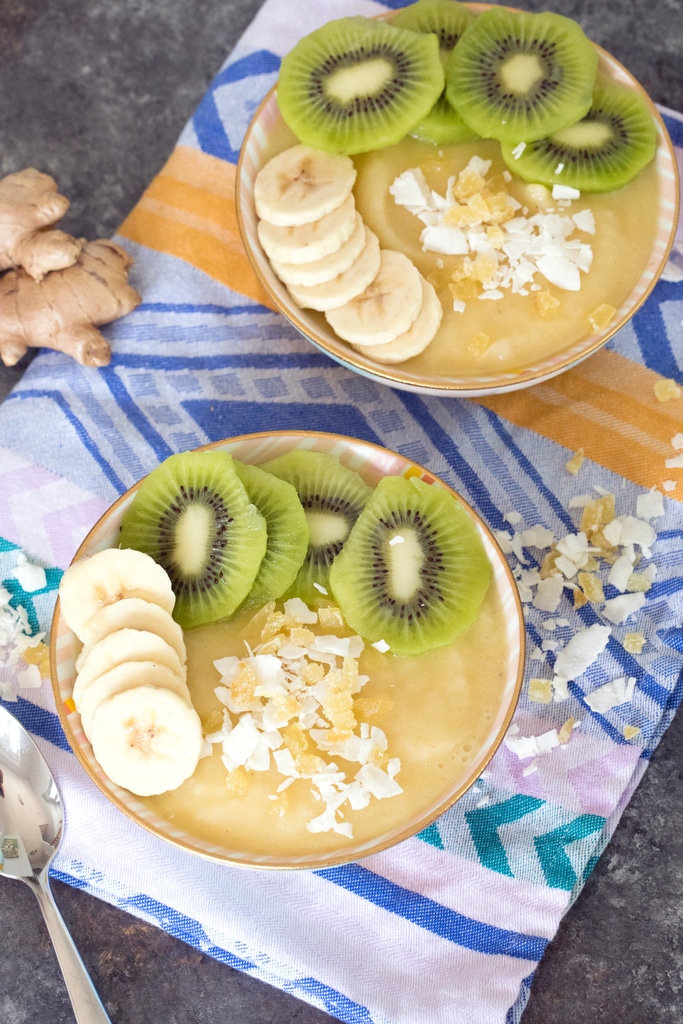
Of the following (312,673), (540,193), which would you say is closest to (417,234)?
(540,193)

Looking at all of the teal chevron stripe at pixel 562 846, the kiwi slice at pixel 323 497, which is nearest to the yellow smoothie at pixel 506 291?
the kiwi slice at pixel 323 497

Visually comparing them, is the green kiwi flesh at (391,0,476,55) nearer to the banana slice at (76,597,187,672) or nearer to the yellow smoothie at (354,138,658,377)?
the yellow smoothie at (354,138,658,377)

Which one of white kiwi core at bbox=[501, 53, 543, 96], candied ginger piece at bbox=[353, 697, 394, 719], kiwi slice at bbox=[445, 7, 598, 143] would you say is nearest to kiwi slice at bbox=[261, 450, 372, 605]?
candied ginger piece at bbox=[353, 697, 394, 719]

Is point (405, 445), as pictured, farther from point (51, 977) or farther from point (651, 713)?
point (51, 977)

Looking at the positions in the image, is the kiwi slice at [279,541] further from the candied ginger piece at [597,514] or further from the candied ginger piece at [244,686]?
the candied ginger piece at [597,514]

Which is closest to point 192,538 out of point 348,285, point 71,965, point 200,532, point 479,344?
point 200,532

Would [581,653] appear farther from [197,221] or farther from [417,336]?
[197,221]
